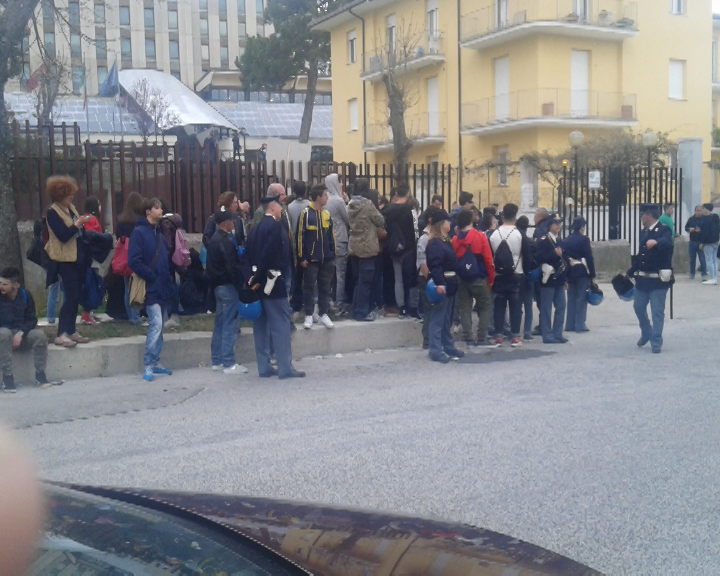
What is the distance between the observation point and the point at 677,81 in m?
37.2

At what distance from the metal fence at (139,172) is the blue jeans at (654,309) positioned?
4997 millimetres

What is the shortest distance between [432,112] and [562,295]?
28363 millimetres

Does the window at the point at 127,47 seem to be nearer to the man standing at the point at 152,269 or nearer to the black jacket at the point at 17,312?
the man standing at the point at 152,269

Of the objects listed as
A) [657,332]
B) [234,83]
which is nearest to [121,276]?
[657,332]

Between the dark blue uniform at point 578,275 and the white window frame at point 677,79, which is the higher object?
the white window frame at point 677,79

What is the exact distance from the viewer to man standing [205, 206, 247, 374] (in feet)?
31.1

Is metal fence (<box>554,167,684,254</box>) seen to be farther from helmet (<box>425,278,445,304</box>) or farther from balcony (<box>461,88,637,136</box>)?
balcony (<box>461,88,637,136</box>)

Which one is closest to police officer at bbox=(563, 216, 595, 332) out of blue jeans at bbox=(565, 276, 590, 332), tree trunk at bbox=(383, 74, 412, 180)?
blue jeans at bbox=(565, 276, 590, 332)

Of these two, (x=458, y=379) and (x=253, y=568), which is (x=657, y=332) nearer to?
(x=458, y=379)

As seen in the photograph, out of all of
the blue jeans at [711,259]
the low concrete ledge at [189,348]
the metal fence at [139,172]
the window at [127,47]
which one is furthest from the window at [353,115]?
the low concrete ledge at [189,348]

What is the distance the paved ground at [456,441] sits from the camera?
492 cm

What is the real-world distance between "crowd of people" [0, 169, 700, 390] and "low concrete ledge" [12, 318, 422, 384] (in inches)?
7.3

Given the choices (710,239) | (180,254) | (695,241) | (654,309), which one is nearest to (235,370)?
(180,254)

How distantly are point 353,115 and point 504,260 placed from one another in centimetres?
3409
